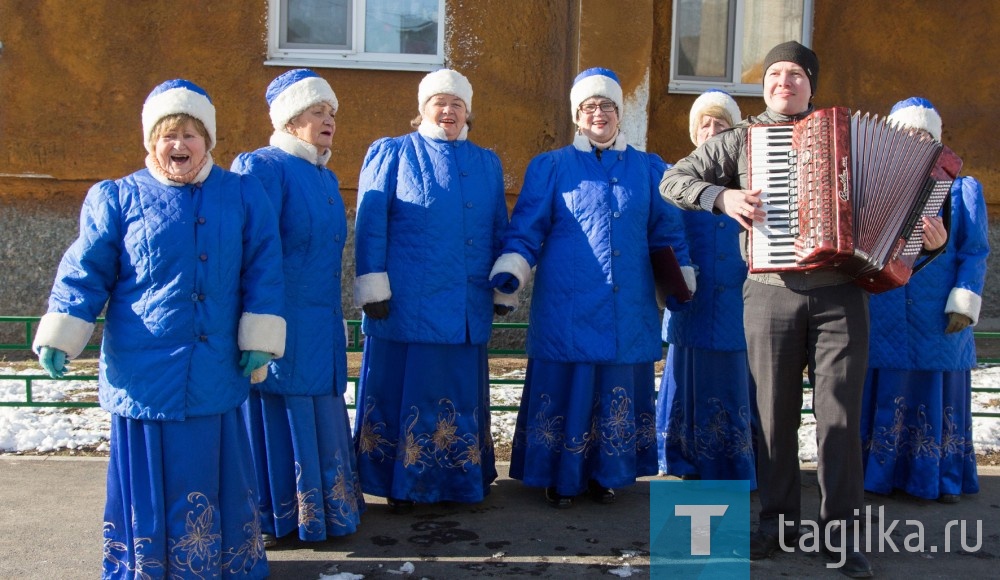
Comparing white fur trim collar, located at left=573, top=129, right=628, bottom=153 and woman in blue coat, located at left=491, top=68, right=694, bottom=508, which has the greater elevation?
white fur trim collar, located at left=573, top=129, right=628, bottom=153

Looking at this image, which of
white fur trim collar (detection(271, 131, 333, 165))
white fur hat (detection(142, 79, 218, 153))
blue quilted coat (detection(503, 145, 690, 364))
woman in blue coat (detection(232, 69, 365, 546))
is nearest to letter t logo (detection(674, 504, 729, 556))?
blue quilted coat (detection(503, 145, 690, 364))

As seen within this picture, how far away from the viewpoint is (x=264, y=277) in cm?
357

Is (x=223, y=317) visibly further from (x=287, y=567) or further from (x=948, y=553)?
(x=948, y=553)

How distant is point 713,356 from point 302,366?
2.19m

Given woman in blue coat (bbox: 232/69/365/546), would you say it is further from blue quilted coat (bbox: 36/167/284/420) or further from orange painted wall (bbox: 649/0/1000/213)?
orange painted wall (bbox: 649/0/1000/213)

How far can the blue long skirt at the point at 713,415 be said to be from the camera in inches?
Answer: 195

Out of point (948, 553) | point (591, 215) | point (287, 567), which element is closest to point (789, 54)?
point (591, 215)

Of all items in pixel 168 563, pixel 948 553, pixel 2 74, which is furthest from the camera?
pixel 2 74

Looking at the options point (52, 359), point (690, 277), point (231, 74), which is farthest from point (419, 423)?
point (231, 74)

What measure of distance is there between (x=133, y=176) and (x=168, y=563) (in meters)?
1.41

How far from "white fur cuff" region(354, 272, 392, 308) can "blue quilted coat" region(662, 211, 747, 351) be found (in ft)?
5.40

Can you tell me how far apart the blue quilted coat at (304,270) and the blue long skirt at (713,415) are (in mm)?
1950

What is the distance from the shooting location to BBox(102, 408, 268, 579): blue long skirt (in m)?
3.37

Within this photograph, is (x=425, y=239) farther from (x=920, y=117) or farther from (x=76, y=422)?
(x=76, y=422)
